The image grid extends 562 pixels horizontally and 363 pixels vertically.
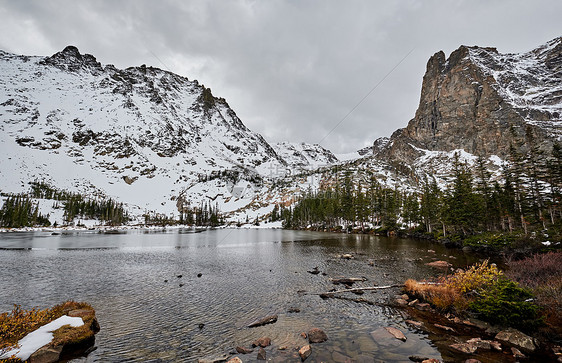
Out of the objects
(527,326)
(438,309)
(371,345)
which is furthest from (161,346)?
(527,326)

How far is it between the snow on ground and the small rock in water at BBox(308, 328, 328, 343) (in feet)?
36.4

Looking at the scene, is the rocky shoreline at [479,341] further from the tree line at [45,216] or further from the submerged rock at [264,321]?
the tree line at [45,216]

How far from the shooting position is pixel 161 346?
11305 mm

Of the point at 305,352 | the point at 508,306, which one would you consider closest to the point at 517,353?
the point at 508,306

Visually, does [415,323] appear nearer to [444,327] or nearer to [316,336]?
[444,327]

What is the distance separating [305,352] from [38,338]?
1112cm

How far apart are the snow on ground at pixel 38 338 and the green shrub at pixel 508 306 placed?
65.5ft

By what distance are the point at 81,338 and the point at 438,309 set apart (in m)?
19.1

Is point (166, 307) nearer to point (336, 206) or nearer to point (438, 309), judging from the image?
point (438, 309)

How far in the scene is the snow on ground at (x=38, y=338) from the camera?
8.58 meters

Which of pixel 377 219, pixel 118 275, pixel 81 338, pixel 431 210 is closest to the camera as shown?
pixel 81 338

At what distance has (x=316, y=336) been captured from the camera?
1184 cm

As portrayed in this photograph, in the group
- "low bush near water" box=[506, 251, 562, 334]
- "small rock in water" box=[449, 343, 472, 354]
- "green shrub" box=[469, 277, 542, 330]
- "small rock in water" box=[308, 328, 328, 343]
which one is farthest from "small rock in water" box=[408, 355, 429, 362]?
"low bush near water" box=[506, 251, 562, 334]

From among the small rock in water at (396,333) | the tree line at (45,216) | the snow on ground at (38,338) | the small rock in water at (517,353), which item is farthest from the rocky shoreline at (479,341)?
the tree line at (45,216)
